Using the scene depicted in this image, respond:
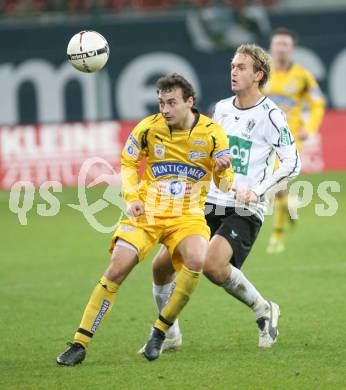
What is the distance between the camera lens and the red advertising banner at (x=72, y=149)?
19.5 m

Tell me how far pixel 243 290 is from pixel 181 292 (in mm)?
779

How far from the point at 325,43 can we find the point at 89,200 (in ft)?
25.3

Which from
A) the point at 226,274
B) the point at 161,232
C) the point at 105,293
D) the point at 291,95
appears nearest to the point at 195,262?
the point at 161,232

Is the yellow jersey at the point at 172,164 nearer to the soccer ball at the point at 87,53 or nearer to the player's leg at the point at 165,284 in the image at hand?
the player's leg at the point at 165,284

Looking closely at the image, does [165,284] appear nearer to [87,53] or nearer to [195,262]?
[195,262]

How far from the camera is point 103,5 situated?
2345 cm

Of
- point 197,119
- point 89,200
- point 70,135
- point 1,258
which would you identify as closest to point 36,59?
point 70,135

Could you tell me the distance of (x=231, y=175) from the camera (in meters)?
7.26

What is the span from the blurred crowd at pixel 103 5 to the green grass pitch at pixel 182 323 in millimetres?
9560

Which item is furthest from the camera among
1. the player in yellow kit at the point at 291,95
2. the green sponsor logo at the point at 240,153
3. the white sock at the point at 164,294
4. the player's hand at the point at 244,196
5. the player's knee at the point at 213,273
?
the player in yellow kit at the point at 291,95

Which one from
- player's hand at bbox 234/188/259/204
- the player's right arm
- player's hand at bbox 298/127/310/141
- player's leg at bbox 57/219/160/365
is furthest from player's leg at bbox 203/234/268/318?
player's hand at bbox 298/127/310/141

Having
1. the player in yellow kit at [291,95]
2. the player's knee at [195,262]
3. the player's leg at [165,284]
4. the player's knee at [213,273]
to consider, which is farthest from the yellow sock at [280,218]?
the player's knee at [195,262]

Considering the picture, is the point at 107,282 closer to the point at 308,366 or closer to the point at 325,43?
the point at 308,366

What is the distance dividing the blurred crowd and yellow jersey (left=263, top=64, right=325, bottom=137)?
1023 cm
